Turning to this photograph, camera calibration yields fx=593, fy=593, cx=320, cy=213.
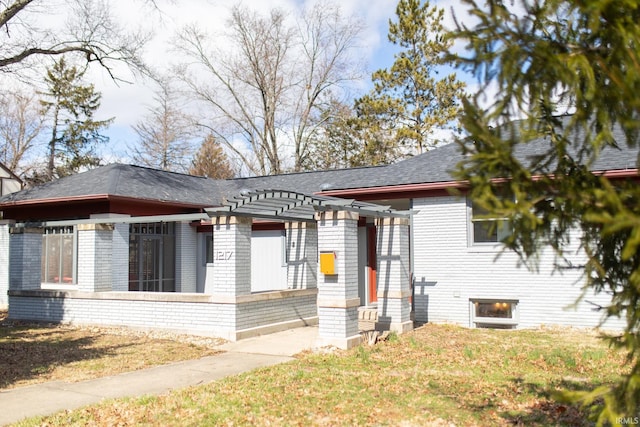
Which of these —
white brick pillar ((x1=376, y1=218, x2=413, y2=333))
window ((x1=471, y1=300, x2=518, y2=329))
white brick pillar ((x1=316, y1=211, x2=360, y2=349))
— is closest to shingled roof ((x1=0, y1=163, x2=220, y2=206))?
white brick pillar ((x1=376, y1=218, x2=413, y2=333))

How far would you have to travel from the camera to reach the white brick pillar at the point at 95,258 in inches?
585

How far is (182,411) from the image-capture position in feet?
22.6

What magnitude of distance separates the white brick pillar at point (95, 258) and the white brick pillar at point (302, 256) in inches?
183

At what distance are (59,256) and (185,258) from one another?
4042 mm

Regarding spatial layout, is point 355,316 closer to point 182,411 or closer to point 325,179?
point 182,411

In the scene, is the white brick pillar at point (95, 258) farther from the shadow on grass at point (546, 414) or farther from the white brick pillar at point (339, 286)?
the shadow on grass at point (546, 414)

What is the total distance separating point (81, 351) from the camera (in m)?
11.2

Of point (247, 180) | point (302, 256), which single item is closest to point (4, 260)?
point (247, 180)

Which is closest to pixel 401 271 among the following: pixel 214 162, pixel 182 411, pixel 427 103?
pixel 182 411

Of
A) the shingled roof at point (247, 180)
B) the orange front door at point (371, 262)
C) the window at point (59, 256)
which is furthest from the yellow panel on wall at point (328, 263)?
the window at point (59, 256)

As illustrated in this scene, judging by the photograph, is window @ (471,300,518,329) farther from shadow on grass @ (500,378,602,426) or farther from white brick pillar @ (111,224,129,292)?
A: white brick pillar @ (111,224,129,292)

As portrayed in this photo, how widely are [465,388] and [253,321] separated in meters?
5.99

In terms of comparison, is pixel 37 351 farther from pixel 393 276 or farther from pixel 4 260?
pixel 4 260

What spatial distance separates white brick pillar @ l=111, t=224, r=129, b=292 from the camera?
1698 centimetres
